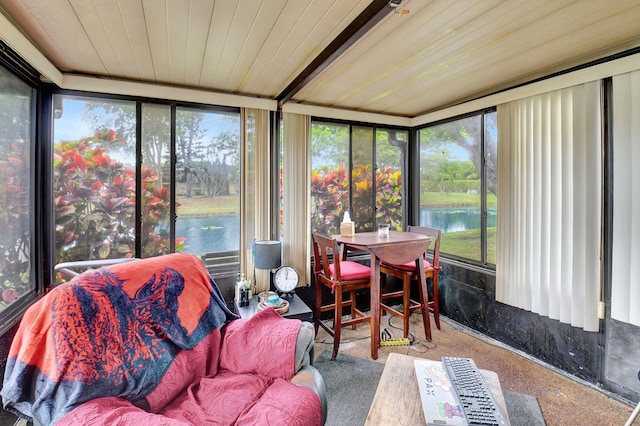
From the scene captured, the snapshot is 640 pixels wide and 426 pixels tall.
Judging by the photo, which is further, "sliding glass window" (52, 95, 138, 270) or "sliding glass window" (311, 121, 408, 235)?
"sliding glass window" (311, 121, 408, 235)

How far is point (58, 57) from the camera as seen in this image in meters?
2.05

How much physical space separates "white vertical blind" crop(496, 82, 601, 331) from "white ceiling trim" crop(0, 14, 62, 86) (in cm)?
335

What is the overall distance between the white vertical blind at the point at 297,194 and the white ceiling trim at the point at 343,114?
58 mm

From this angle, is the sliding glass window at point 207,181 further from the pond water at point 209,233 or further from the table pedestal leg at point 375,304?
the table pedestal leg at point 375,304

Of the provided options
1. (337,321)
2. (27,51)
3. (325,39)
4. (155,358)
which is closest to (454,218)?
(337,321)

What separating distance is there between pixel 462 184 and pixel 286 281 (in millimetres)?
2020

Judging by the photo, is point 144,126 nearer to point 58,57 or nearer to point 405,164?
point 58,57

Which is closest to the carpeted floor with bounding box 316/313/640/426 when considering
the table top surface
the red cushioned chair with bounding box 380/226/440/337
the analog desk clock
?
the red cushioned chair with bounding box 380/226/440/337

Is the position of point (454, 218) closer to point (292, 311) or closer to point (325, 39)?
point (292, 311)

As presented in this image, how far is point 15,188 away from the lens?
1988 millimetres

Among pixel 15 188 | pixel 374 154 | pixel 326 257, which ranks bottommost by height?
pixel 326 257

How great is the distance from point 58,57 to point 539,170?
3531 millimetres

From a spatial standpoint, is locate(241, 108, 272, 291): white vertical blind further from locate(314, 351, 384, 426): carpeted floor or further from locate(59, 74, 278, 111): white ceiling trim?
locate(314, 351, 384, 426): carpeted floor

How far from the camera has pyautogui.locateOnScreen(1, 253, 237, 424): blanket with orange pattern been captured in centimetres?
111
